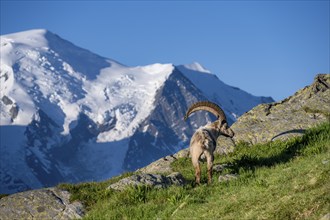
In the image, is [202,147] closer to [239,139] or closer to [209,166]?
[209,166]

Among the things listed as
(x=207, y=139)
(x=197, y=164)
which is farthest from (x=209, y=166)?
(x=207, y=139)

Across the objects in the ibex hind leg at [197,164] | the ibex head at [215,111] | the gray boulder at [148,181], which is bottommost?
the gray boulder at [148,181]

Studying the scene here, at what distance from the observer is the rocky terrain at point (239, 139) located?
17.6 m

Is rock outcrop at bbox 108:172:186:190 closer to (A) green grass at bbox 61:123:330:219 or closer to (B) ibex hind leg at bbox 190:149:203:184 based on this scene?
(A) green grass at bbox 61:123:330:219

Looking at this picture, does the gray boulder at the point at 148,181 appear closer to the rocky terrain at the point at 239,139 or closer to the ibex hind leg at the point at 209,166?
the rocky terrain at the point at 239,139

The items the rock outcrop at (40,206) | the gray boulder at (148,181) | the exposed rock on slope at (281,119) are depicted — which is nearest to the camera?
the rock outcrop at (40,206)

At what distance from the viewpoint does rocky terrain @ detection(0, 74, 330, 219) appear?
57.7ft

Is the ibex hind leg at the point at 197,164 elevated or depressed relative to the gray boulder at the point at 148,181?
elevated

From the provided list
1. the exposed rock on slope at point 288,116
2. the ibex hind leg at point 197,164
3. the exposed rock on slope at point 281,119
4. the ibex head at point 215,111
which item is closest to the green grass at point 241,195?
the ibex hind leg at point 197,164

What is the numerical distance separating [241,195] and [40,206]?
275 inches

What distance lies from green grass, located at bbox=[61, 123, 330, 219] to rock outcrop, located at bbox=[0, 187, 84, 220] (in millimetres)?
423

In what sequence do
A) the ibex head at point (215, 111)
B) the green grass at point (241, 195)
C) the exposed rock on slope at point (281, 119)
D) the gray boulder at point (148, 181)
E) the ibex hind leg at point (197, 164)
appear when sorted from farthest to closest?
1. the exposed rock on slope at point (281, 119)
2. the ibex head at point (215, 111)
3. the ibex hind leg at point (197, 164)
4. the gray boulder at point (148, 181)
5. the green grass at point (241, 195)

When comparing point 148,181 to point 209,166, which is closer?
point 148,181

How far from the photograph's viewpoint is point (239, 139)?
94.0ft
